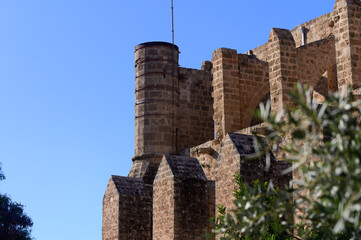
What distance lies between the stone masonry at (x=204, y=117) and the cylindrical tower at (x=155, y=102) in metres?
0.03

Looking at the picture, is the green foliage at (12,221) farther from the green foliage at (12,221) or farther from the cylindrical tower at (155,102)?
the cylindrical tower at (155,102)

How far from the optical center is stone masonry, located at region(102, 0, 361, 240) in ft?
44.6

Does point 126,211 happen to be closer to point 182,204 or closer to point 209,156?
point 209,156

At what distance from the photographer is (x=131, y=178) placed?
16922mm

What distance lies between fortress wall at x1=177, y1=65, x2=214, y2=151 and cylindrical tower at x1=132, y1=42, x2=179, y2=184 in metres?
0.44

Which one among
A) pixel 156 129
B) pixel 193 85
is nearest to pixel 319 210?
pixel 156 129

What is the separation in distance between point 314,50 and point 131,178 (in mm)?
5231

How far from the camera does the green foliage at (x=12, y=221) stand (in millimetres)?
24062

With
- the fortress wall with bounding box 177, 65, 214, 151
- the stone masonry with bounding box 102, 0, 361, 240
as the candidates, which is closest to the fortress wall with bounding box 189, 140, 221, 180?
the stone masonry with bounding box 102, 0, 361, 240

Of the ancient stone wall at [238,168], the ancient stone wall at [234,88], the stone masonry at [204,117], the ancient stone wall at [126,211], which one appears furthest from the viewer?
the ancient stone wall at [234,88]

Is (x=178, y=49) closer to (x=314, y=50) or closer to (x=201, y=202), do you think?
(x=314, y=50)

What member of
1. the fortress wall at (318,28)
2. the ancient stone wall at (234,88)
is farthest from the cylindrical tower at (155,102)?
the fortress wall at (318,28)

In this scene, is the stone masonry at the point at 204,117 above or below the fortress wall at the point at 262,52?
below

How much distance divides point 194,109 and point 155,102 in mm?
1547
